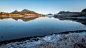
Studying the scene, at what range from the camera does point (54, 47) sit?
414 centimetres

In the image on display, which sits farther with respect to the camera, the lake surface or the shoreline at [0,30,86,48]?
the lake surface

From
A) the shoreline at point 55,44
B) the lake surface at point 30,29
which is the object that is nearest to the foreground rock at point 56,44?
the shoreline at point 55,44

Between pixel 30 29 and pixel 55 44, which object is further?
pixel 30 29

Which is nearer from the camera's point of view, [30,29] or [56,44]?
[56,44]

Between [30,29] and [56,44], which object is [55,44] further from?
[30,29]

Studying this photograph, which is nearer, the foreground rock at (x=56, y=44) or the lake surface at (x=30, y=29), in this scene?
the foreground rock at (x=56, y=44)

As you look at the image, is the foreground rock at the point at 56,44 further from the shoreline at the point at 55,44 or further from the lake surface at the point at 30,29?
the lake surface at the point at 30,29

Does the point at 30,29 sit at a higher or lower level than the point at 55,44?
lower

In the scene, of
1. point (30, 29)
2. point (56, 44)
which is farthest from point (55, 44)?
point (30, 29)

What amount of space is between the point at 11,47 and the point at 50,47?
3074 millimetres

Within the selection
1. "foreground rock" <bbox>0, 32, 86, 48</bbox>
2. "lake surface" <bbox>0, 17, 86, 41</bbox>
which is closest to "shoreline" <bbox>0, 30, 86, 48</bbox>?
"foreground rock" <bbox>0, 32, 86, 48</bbox>

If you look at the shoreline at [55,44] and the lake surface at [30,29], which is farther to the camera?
the lake surface at [30,29]

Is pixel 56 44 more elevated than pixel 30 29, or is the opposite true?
pixel 56 44

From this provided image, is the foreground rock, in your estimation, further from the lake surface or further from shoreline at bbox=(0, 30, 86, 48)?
the lake surface
